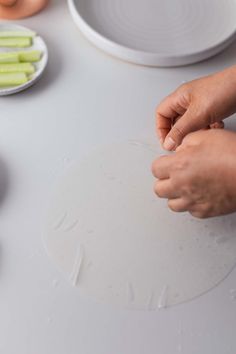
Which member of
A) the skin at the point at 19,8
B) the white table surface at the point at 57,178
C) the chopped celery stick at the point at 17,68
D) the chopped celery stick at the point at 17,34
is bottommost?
the white table surface at the point at 57,178

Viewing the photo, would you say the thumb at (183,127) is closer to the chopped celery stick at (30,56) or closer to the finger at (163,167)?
the finger at (163,167)

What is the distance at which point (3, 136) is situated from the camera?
34.9 inches

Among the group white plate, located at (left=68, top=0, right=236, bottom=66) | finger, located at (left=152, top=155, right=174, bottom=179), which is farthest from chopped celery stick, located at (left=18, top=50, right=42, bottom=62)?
finger, located at (left=152, top=155, right=174, bottom=179)

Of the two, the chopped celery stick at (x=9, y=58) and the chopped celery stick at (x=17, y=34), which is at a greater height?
the chopped celery stick at (x=17, y=34)

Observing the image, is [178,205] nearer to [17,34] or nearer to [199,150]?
[199,150]

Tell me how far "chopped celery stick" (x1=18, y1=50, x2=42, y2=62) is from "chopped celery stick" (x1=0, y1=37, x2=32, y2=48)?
0.07 feet

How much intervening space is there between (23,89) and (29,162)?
0.55 ft

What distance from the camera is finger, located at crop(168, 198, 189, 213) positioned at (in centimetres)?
78

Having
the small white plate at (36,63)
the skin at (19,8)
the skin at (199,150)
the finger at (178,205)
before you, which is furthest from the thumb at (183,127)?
the skin at (19,8)

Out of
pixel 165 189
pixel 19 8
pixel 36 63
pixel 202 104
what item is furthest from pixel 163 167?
pixel 19 8

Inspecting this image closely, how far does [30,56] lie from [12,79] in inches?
2.9

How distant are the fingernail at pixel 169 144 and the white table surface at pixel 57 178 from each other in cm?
6

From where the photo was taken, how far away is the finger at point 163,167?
774mm

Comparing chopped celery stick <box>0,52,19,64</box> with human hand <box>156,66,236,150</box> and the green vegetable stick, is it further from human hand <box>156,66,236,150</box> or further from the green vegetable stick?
human hand <box>156,66,236,150</box>
